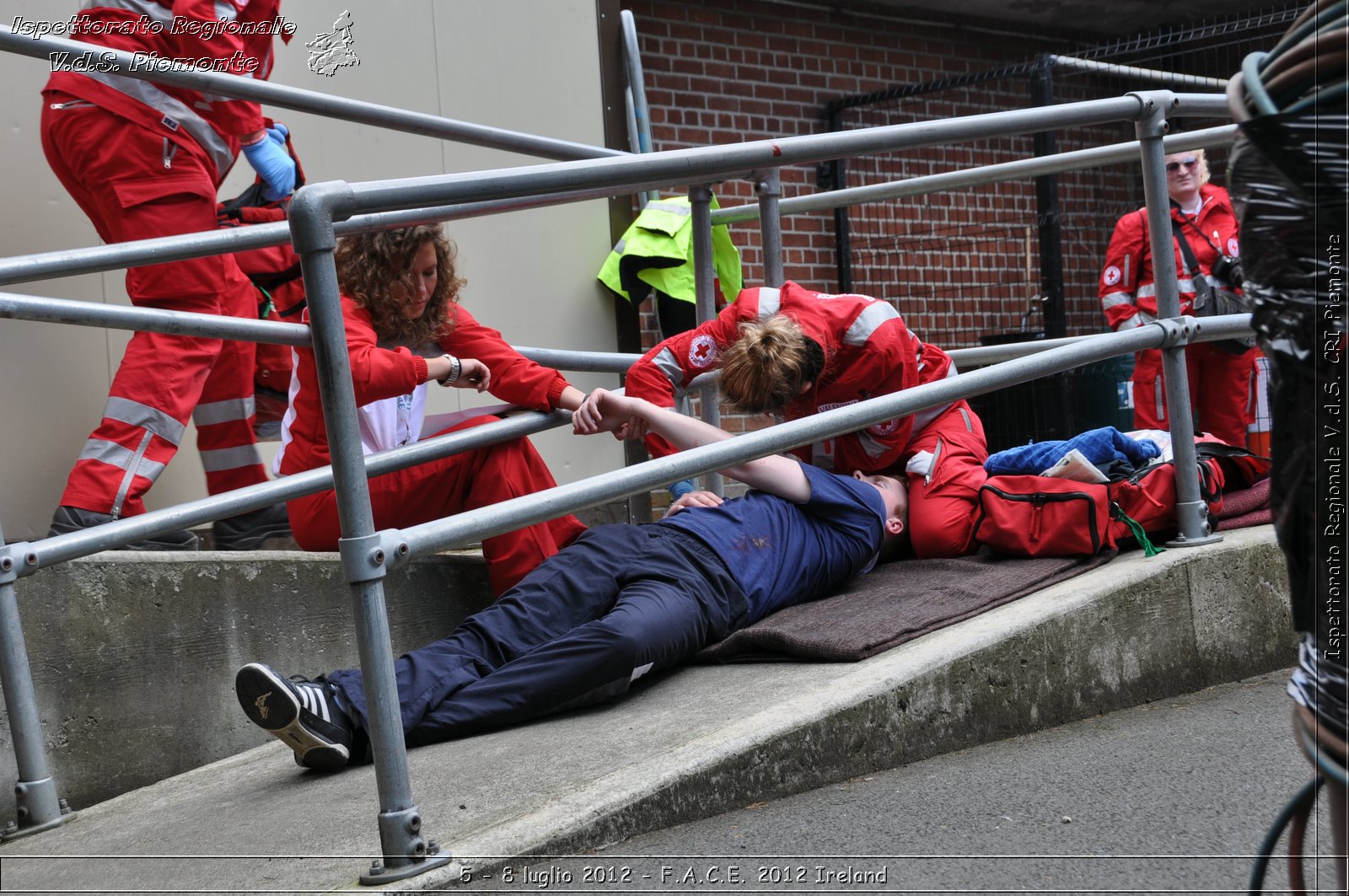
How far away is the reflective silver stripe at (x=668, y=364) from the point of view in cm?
320

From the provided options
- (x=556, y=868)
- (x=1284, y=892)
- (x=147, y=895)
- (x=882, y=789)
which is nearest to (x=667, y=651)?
(x=882, y=789)

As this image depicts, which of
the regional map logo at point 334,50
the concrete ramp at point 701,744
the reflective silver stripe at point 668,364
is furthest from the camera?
the regional map logo at point 334,50

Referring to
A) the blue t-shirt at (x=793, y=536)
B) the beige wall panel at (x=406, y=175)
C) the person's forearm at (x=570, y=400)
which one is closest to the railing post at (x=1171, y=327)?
the blue t-shirt at (x=793, y=536)

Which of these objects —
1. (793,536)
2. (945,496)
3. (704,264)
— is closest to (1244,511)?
(945,496)

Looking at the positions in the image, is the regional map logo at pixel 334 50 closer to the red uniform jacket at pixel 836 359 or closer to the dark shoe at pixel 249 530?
the dark shoe at pixel 249 530

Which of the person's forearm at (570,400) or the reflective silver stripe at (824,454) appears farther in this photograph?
the reflective silver stripe at (824,454)

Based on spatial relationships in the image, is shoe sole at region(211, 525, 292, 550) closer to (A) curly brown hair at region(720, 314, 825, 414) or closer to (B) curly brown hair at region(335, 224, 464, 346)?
(B) curly brown hair at region(335, 224, 464, 346)

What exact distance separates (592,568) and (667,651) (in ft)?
1.04

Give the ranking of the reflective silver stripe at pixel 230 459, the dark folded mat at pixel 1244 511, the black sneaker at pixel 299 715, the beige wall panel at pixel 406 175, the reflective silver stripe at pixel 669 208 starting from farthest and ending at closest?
the reflective silver stripe at pixel 669 208
the beige wall panel at pixel 406 175
the reflective silver stripe at pixel 230 459
the dark folded mat at pixel 1244 511
the black sneaker at pixel 299 715

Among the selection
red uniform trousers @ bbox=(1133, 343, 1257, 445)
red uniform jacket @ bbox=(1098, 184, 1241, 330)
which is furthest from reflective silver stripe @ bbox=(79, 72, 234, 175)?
red uniform trousers @ bbox=(1133, 343, 1257, 445)

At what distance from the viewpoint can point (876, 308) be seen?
314 cm

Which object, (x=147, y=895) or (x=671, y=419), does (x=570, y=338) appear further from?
(x=147, y=895)

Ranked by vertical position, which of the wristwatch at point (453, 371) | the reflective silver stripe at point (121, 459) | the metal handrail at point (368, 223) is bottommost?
the reflective silver stripe at point (121, 459)

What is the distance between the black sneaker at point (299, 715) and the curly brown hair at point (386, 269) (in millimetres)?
1254
